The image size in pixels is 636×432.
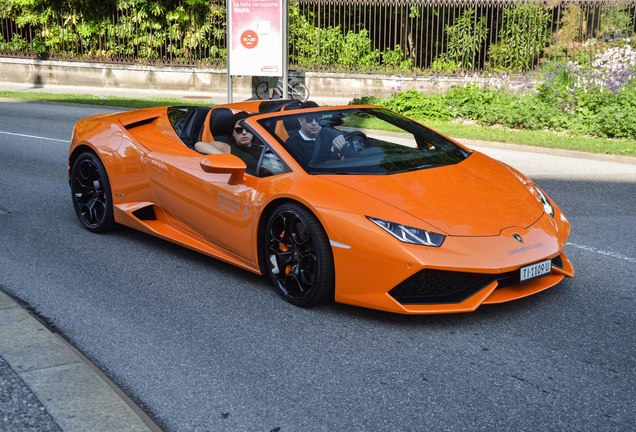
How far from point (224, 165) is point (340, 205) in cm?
99

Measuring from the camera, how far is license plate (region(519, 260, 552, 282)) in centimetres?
507

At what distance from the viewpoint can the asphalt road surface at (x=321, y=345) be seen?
405 cm

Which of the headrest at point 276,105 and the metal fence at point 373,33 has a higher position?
the metal fence at point 373,33

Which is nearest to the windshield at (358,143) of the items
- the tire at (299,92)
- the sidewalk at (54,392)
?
the sidewalk at (54,392)

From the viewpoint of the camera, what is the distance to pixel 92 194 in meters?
7.63

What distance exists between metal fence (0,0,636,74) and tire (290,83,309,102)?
66 cm

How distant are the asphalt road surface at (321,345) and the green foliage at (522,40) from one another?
14.9 metres

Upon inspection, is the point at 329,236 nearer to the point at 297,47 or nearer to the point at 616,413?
the point at 616,413

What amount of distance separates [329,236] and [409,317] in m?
0.74

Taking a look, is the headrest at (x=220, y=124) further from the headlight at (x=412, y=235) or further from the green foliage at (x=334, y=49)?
the green foliage at (x=334, y=49)

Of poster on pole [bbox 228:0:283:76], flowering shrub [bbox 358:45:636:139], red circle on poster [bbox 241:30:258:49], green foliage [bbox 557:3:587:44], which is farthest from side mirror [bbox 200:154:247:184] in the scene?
green foliage [bbox 557:3:587:44]

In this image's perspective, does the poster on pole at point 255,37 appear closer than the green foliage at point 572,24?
Yes

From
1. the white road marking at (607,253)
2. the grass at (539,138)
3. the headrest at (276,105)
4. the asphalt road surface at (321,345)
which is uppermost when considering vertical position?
the headrest at (276,105)

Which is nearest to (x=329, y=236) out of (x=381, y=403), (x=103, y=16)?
(x=381, y=403)
